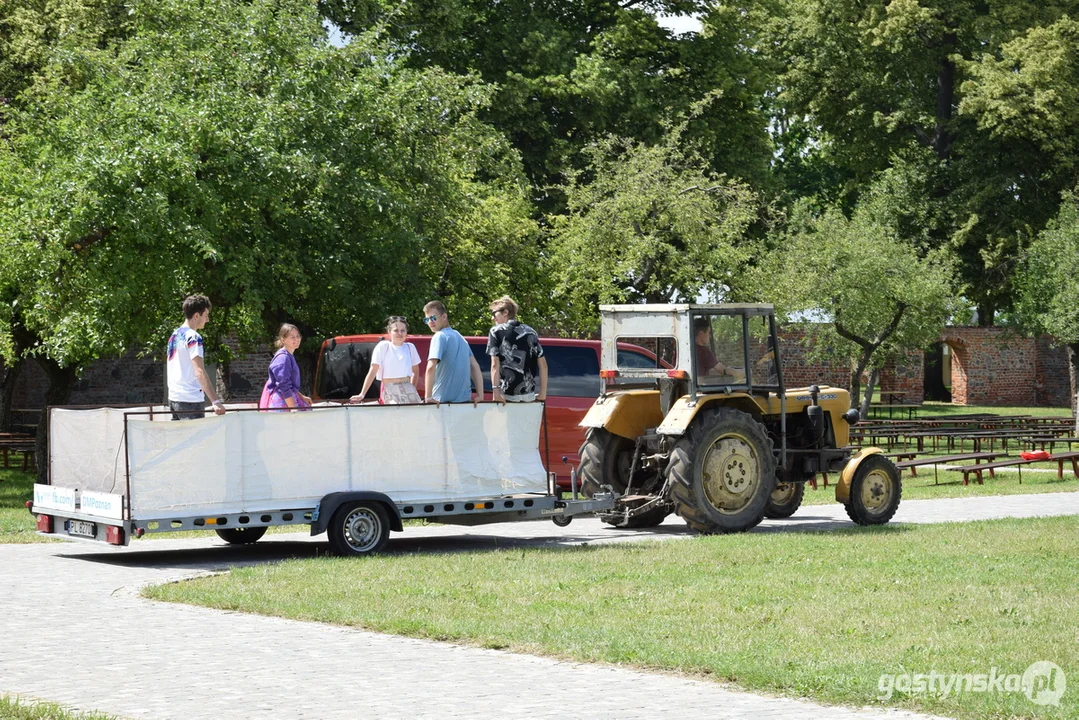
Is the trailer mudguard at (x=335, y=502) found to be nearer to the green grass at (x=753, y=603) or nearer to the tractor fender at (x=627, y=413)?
the green grass at (x=753, y=603)

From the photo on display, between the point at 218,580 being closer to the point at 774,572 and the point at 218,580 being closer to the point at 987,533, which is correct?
the point at 774,572

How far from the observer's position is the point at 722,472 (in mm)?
15547

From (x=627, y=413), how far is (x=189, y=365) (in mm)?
4793

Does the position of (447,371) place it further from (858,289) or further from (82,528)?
(858,289)

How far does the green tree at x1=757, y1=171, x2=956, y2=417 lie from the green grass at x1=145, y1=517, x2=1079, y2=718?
75.1 feet

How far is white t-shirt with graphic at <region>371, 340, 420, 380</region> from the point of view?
15.2 metres

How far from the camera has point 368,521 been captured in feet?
46.4

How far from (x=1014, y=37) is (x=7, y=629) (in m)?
38.6

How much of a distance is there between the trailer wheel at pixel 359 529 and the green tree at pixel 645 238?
15.8m

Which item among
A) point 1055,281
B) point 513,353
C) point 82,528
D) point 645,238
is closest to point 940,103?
point 1055,281

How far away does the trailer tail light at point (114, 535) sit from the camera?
1317 centimetres

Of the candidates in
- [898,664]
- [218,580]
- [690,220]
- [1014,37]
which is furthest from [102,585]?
[1014,37]

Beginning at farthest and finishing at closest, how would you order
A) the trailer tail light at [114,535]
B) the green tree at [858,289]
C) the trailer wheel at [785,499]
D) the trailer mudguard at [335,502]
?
the green tree at [858,289], the trailer wheel at [785,499], the trailer mudguard at [335,502], the trailer tail light at [114,535]

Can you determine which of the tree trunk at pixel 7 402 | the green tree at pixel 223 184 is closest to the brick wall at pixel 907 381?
the tree trunk at pixel 7 402
